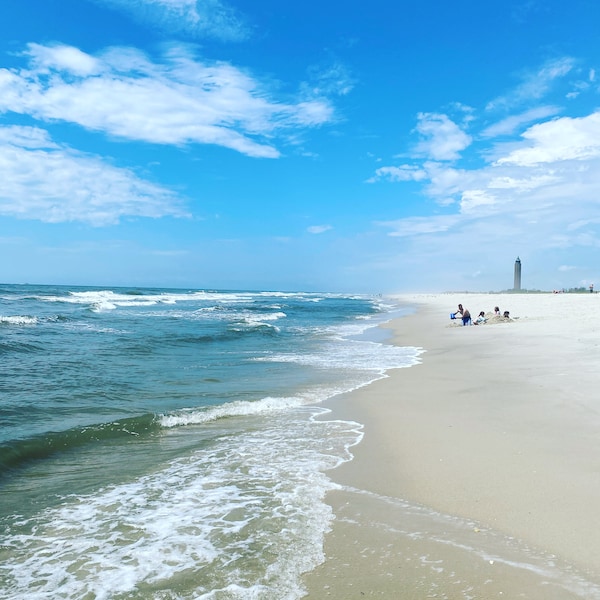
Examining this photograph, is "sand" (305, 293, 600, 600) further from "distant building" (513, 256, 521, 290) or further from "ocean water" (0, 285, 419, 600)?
"distant building" (513, 256, 521, 290)

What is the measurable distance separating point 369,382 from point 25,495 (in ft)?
24.4

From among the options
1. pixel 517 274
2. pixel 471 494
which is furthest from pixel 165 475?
pixel 517 274

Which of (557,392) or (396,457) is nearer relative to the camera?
(396,457)

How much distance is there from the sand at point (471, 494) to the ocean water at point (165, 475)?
1.16 ft

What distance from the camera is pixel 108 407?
8562 mm

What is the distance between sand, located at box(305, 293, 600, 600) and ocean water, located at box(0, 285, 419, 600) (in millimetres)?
353

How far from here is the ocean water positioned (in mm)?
3445

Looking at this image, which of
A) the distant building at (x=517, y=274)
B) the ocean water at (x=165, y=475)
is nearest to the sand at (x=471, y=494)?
the ocean water at (x=165, y=475)

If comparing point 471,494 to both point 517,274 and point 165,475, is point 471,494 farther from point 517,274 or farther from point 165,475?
point 517,274

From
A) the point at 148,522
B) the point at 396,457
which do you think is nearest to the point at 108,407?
the point at 148,522

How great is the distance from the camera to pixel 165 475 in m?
5.42

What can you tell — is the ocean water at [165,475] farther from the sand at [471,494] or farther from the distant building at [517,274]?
the distant building at [517,274]

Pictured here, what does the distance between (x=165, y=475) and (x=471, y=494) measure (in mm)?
3345

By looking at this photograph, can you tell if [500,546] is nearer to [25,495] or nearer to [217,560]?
[217,560]
